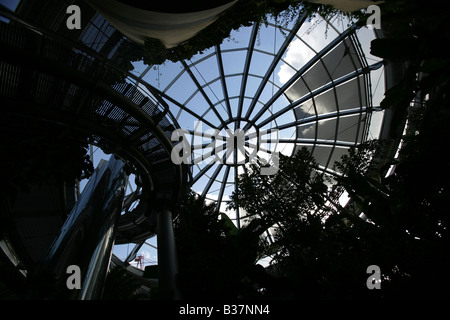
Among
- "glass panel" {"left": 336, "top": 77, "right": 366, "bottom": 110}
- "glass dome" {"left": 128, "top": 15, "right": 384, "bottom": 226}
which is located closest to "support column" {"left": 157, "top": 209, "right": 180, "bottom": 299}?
"glass dome" {"left": 128, "top": 15, "right": 384, "bottom": 226}

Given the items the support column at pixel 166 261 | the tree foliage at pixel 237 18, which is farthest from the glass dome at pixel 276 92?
the support column at pixel 166 261

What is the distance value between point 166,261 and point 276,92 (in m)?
12.8

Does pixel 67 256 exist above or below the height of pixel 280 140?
below

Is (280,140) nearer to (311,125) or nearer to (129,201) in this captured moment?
(311,125)

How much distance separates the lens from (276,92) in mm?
16094

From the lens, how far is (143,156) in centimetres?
862

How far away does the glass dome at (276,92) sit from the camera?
13.8 metres

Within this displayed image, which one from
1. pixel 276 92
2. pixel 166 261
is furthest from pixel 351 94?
pixel 166 261

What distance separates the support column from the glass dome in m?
5.43

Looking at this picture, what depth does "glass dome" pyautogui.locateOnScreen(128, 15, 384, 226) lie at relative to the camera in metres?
13.8

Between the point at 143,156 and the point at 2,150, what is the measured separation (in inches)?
196

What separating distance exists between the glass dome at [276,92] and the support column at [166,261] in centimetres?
543
